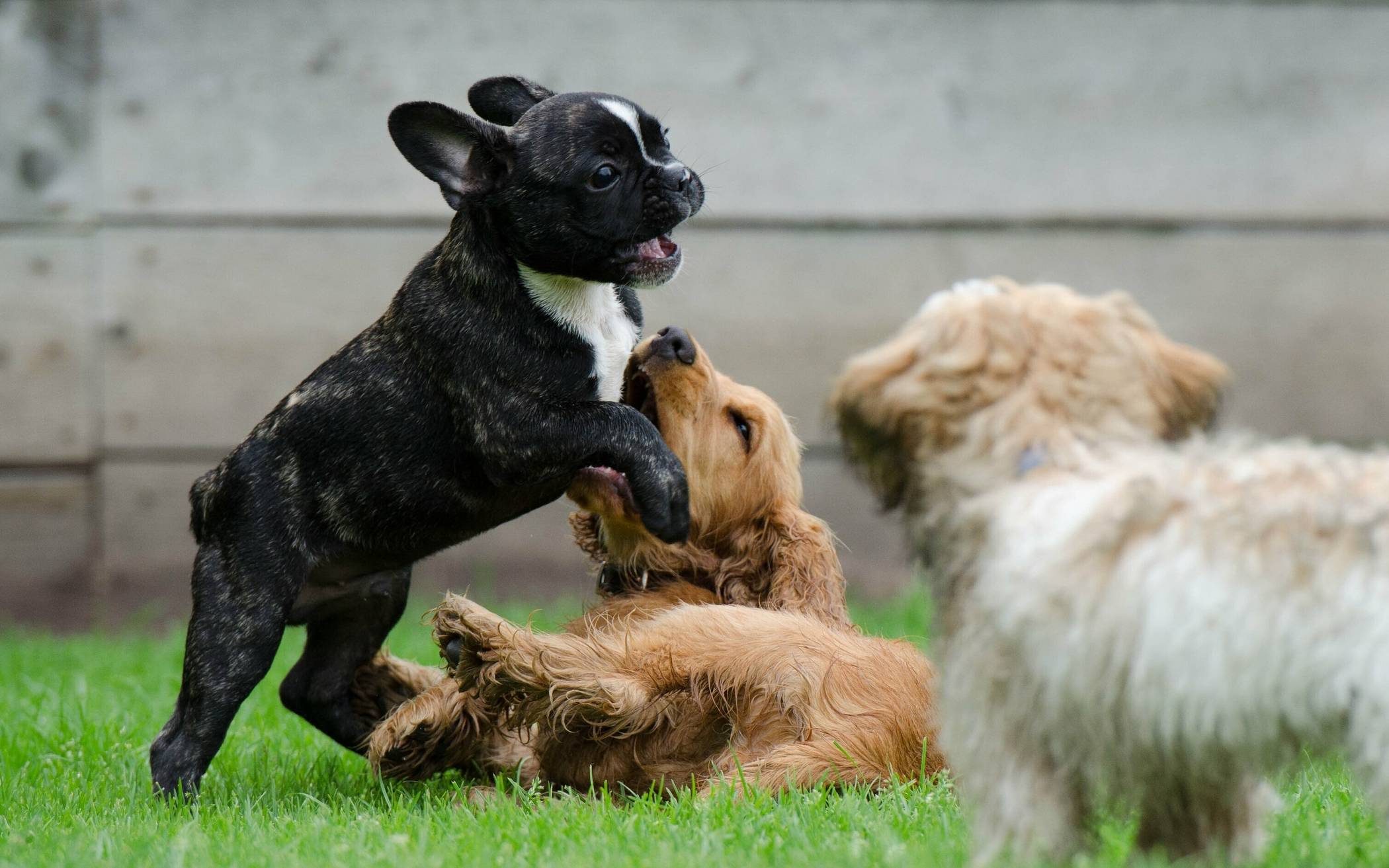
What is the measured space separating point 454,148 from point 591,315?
1.99ft

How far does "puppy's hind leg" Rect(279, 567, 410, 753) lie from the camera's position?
4523 millimetres

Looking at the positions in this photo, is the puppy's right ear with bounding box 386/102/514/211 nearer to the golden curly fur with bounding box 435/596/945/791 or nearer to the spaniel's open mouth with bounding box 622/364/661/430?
the spaniel's open mouth with bounding box 622/364/661/430

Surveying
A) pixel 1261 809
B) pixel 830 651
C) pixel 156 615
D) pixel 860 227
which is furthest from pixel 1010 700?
pixel 156 615

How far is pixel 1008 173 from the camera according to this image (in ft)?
27.4

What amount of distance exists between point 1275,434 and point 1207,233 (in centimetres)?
120

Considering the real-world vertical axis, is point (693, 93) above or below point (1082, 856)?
above

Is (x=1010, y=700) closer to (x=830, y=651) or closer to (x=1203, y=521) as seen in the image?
(x=1203, y=521)

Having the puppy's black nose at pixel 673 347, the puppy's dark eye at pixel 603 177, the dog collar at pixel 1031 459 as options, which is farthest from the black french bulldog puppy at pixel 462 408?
the dog collar at pixel 1031 459

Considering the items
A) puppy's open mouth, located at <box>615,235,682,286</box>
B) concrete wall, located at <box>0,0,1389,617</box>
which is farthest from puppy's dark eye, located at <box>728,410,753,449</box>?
concrete wall, located at <box>0,0,1389,617</box>

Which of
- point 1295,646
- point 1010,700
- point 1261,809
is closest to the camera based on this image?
point 1295,646

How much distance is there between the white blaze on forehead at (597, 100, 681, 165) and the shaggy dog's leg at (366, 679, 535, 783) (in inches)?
63.1

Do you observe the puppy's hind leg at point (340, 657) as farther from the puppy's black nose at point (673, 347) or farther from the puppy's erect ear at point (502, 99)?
the puppy's erect ear at point (502, 99)

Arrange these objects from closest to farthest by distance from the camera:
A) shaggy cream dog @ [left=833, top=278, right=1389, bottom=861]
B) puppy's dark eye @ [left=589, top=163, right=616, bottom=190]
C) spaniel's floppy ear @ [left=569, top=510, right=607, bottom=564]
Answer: shaggy cream dog @ [left=833, top=278, right=1389, bottom=861] → puppy's dark eye @ [left=589, top=163, right=616, bottom=190] → spaniel's floppy ear @ [left=569, top=510, right=607, bottom=564]

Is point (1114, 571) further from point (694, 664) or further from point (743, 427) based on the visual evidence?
point (743, 427)
